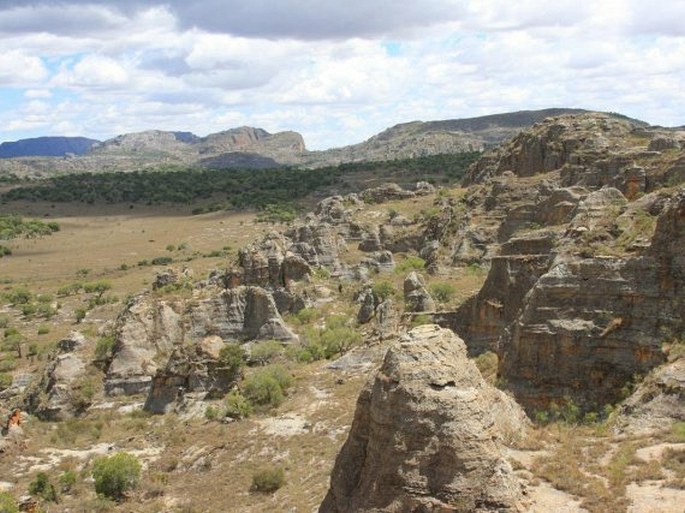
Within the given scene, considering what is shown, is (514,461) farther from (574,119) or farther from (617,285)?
(574,119)

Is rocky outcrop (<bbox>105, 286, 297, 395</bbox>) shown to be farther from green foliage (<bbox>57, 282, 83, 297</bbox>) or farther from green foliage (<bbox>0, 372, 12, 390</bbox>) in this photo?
green foliage (<bbox>57, 282, 83, 297</bbox>)

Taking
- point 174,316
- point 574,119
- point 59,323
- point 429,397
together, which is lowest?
point 59,323

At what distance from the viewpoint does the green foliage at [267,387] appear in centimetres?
3038

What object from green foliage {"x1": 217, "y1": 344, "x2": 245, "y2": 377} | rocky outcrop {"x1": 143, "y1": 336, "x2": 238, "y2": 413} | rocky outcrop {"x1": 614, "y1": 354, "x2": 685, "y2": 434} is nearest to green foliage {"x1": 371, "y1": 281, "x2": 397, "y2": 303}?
green foliage {"x1": 217, "y1": 344, "x2": 245, "y2": 377}

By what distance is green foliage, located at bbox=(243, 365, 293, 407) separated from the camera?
99.7ft

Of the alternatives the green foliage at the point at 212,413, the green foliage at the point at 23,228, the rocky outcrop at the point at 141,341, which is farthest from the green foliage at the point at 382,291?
the green foliage at the point at 23,228

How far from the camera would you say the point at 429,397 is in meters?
13.6

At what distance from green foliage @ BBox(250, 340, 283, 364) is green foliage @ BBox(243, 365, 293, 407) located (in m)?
3.59

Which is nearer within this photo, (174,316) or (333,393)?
(333,393)

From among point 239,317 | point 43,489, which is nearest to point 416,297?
point 239,317

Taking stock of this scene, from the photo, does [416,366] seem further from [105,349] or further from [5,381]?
[5,381]

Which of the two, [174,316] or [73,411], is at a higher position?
[174,316]

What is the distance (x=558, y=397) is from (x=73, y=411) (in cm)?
2244

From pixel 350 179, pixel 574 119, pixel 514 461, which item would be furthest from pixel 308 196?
pixel 514 461
